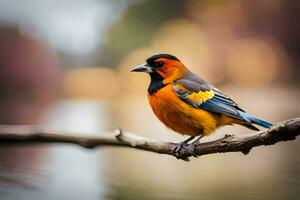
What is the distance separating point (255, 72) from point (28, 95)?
2.74 meters

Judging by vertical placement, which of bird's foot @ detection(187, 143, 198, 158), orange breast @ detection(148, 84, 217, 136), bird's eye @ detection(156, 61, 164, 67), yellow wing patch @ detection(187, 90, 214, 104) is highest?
bird's eye @ detection(156, 61, 164, 67)

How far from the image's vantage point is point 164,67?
1.50 meters

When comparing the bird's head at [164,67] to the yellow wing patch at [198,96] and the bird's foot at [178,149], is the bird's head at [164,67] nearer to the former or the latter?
the yellow wing patch at [198,96]

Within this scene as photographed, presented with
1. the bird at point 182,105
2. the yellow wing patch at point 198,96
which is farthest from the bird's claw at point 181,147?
the yellow wing patch at point 198,96

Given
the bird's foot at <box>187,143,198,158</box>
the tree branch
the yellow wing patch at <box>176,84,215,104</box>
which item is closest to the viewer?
the tree branch

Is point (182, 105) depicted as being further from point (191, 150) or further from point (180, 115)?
point (191, 150)

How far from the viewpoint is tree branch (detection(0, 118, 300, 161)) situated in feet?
3.60

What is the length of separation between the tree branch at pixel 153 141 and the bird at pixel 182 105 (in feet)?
0.19

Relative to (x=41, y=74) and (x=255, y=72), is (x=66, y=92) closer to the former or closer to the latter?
(x=41, y=74)

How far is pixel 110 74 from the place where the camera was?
531 centimetres

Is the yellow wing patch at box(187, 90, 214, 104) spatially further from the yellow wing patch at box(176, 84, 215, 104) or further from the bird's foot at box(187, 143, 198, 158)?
the bird's foot at box(187, 143, 198, 158)

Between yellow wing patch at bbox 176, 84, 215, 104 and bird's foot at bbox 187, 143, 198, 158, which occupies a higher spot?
yellow wing patch at bbox 176, 84, 215, 104

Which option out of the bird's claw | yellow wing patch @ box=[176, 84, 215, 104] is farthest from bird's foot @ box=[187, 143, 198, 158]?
yellow wing patch @ box=[176, 84, 215, 104]

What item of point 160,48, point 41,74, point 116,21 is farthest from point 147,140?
point 41,74
